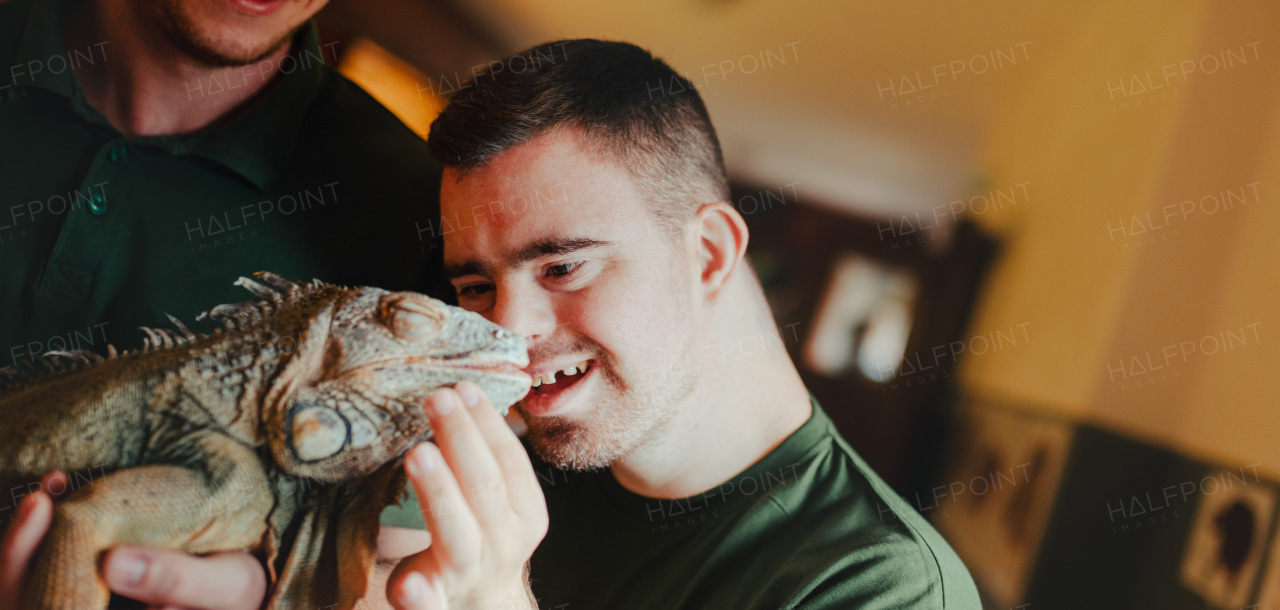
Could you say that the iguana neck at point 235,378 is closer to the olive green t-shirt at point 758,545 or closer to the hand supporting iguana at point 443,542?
the hand supporting iguana at point 443,542

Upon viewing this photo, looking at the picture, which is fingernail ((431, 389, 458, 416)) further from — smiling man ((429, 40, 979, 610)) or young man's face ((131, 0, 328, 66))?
young man's face ((131, 0, 328, 66))

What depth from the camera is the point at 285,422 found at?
1092 millimetres

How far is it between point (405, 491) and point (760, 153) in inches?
44.3

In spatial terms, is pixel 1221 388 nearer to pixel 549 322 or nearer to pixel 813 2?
pixel 813 2

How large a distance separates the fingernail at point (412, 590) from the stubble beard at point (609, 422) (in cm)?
38

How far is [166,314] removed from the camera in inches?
53.1

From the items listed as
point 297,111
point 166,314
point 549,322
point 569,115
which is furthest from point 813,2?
point 166,314

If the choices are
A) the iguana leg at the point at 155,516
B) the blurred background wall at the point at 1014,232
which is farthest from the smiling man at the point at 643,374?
the iguana leg at the point at 155,516

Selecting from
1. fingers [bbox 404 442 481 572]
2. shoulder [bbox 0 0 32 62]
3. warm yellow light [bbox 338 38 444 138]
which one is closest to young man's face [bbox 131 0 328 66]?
warm yellow light [bbox 338 38 444 138]

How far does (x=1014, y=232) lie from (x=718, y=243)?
760 mm

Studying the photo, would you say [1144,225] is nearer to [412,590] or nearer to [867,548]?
[867,548]

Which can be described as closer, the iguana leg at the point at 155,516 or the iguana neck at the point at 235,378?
the iguana leg at the point at 155,516

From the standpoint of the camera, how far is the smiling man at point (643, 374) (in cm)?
138

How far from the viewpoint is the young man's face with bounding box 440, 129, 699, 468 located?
1351 mm
